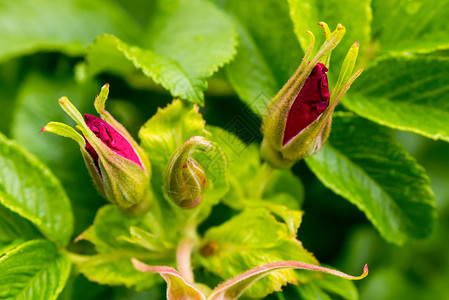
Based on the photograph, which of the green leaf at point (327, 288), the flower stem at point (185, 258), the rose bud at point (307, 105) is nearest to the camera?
the rose bud at point (307, 105)

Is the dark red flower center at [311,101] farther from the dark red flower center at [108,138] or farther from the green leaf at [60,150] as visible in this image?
the green leaf at [60,150]

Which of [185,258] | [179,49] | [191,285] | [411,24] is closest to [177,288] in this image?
[191,285]

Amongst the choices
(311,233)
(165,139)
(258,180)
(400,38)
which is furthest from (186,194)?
(311,233)

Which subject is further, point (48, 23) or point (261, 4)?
point (48, 23)

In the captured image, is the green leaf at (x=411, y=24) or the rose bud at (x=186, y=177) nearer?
the rose bud at (x=186, y=177)

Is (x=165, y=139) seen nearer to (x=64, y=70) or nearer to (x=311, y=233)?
(x=64, y=70)

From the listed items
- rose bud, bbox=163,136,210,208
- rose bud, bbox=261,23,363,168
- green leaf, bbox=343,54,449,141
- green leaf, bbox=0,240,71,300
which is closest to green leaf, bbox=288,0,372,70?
green leaf, bbox=343,54,449,141

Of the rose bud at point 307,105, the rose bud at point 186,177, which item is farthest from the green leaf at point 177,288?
the rose bud at point 307,105
